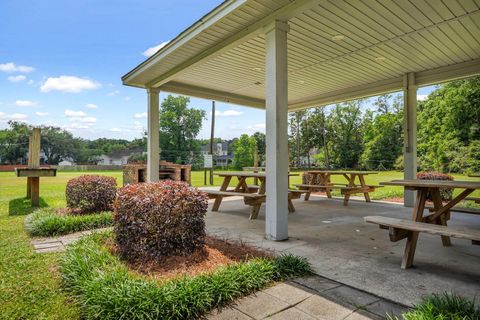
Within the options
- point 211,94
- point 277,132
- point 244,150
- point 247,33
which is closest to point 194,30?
point 247,33

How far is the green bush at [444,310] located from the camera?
163 cm

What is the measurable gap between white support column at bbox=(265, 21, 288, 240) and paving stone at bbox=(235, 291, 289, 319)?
1.48 meters

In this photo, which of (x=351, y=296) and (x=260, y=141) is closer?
(x=351, y=296)

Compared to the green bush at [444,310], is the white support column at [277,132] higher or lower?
higher

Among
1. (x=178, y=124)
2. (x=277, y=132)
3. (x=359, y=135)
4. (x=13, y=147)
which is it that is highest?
(x=178, y=124)

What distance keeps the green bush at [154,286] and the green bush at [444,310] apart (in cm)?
92

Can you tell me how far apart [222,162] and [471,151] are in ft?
135

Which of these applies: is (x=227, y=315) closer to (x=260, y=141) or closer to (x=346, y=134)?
(x=346, y=134)

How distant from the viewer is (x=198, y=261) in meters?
2.69

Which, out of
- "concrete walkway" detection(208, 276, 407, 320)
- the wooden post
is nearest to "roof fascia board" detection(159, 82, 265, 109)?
the wooden post

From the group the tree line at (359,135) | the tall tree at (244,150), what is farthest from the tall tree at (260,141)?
the tall tree at (244,150)

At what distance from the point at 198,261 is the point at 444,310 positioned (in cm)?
190

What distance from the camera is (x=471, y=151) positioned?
15312 mm

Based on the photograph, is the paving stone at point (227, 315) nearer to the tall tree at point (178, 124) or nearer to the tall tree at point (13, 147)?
the tall tree at point (178, 124)
